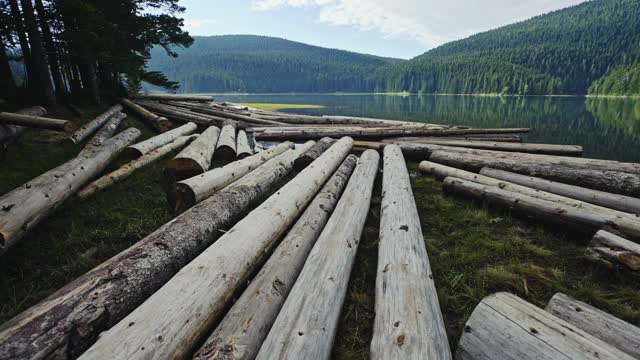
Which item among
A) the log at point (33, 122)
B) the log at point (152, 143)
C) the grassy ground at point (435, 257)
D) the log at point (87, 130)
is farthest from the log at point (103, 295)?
the log at point (87, 130)

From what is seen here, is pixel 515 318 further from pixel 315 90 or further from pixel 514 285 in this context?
pixel 315 90

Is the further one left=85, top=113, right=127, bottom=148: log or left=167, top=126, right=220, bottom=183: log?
left=85, top=113, right=127, bottom=148: log

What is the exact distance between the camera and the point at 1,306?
280 cm

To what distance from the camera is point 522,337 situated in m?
1.95

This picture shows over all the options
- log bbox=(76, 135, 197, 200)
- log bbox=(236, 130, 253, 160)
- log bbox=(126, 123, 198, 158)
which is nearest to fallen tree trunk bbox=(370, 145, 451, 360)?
log bbox=(236, 130, 253, 160)

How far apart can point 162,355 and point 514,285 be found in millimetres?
3491

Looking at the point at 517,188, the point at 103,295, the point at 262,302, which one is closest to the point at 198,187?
the point at 103,295

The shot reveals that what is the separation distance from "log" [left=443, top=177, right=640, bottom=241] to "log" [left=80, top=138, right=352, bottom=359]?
12.6ft

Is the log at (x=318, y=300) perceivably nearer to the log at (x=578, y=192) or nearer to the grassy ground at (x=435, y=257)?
the grassy ground at (x=435, y=257)

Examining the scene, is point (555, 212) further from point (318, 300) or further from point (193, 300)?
point (193, 300)

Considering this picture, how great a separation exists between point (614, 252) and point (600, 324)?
5.33 feet

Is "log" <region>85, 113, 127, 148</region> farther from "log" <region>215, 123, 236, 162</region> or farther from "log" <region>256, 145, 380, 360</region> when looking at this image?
"log" <region>256, 145, 380, 360</region>

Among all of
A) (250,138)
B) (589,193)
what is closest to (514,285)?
(589,193)

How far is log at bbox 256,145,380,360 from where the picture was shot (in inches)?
79.5
